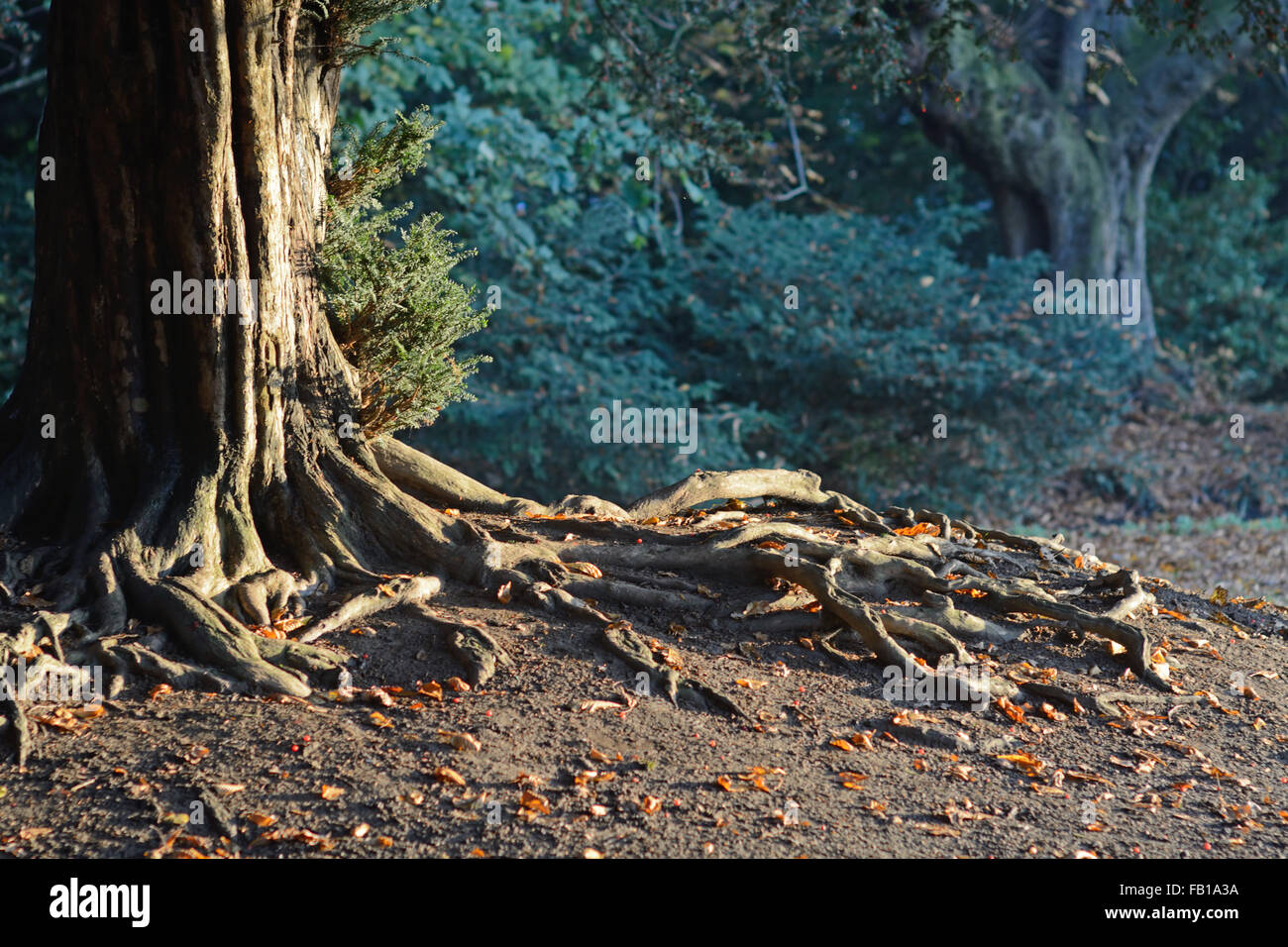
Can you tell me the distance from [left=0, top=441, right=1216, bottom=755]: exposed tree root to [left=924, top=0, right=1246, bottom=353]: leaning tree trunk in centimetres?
1117

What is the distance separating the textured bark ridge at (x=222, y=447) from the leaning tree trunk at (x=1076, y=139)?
1213cm

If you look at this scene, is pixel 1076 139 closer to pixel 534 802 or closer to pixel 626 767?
pixel 626 767

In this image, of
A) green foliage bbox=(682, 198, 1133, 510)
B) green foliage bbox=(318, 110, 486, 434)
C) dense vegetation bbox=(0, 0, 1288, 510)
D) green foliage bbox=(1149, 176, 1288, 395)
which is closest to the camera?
green foliage bbox=(318, 110, 486, 434)

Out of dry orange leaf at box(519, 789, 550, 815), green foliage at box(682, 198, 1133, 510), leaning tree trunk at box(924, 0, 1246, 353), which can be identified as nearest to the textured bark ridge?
dry orange leaf at box(519, 789, 550, 815)

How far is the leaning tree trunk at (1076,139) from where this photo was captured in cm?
1644

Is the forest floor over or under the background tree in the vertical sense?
under

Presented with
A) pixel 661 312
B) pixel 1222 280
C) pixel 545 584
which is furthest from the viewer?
pixel 1222 280

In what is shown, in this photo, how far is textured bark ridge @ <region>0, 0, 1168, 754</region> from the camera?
5086mm

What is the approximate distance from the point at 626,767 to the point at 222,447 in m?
2.50

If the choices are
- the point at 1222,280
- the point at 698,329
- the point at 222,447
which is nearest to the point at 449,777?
the point at 222,447

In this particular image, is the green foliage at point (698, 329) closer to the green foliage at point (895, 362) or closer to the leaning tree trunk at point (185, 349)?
the green foliage at point (895, 362)

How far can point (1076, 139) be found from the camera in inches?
675

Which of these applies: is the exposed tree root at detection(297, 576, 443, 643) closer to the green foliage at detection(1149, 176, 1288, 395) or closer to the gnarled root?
the gnarled root

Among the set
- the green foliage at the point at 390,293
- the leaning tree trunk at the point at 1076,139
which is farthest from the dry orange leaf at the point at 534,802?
the leaning tree trunk at the point at 1076,139
